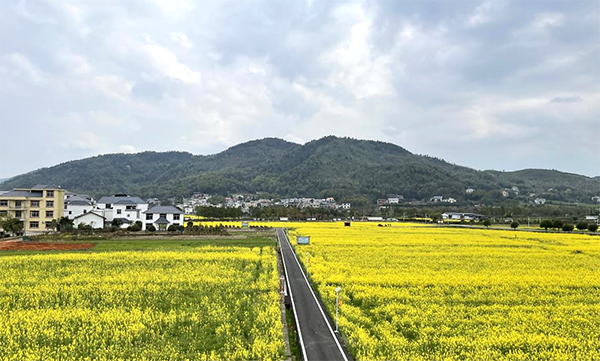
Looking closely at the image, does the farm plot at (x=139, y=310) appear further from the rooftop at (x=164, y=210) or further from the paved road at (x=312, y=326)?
the rooftop at (x=164, y=210)

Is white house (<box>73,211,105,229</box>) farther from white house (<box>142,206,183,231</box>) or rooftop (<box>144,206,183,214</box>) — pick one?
rooftop (<box>144,206,183,214</box>)

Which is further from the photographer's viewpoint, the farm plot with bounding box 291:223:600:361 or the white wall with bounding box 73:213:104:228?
the white wall with bounding box 73:213:104:228

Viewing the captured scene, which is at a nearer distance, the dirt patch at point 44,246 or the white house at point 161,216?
the dirt patch at point 44,246

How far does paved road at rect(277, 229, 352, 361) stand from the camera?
52.8ft

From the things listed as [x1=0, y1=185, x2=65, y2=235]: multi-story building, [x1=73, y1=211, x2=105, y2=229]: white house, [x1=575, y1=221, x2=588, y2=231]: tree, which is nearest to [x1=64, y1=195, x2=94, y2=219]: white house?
[x1=0, y1=185, x2=65, y2=235]: multi-story building

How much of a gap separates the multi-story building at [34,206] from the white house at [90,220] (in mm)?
5477

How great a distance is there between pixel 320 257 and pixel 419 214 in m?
119

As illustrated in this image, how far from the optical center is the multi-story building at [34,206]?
68.6 meters

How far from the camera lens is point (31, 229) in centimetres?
6906

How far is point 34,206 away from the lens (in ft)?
230

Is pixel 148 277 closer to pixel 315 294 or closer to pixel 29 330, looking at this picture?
pixel 29 330

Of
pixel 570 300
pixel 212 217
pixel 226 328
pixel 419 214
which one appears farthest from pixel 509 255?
pixel 419 214

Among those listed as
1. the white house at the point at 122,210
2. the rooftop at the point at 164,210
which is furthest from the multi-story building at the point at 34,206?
the rooftop at the point at 164,210

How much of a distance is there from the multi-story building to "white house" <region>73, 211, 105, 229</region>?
5477 mm
